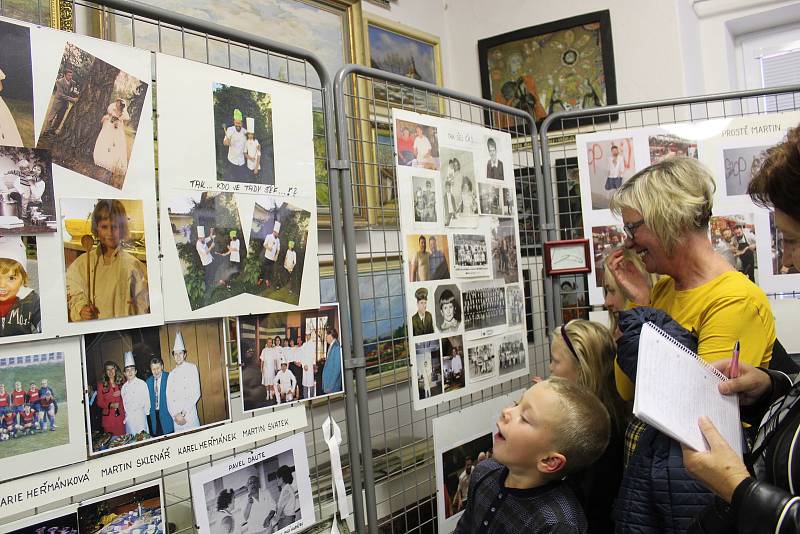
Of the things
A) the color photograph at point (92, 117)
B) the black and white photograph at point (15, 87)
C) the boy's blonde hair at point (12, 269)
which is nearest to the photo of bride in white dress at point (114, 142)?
the color photograph at point (92, 117)

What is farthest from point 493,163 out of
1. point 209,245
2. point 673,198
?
point 209,245

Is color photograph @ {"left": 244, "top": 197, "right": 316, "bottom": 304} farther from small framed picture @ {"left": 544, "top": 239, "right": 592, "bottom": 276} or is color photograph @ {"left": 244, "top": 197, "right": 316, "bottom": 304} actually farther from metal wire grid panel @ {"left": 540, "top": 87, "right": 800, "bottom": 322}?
metal wire grid panel @ {"left": 540, "top": 87, "right": 800, "bottom": 322}

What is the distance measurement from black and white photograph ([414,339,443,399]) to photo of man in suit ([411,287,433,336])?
0.12ft

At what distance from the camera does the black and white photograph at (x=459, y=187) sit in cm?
188

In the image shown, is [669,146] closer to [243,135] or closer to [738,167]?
[738,167]

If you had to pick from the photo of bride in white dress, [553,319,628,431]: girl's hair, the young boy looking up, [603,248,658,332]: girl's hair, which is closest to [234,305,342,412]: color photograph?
the photo of bride in white dress

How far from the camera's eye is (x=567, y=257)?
8.05 feet

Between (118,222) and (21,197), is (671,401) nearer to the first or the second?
(118,222)

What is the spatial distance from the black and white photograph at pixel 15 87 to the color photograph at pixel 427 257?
0.97 metres

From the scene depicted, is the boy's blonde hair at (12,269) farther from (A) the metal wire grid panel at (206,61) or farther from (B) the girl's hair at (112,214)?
(A) the metal wire grid panel at (206,61)

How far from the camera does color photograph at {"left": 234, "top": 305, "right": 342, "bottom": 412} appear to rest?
134 cm

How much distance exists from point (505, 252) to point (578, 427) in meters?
0.70

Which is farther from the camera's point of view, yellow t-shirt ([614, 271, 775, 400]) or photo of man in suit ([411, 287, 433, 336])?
photo of man in suit ([411, 287, 433, 336])

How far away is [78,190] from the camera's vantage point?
1085 millimetres
